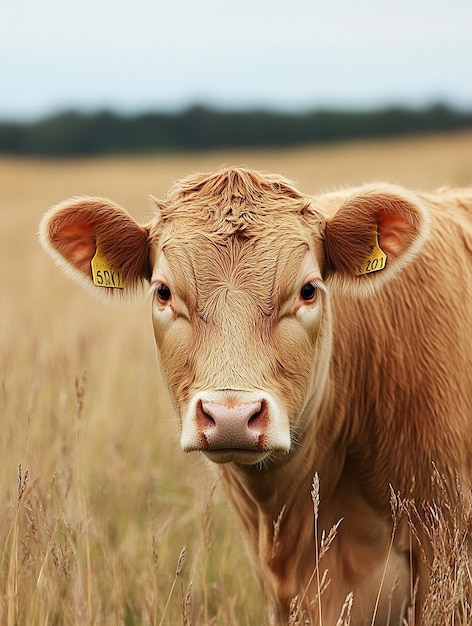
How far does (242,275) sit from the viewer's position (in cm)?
311

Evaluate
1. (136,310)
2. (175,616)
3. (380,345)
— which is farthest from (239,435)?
(136,310)

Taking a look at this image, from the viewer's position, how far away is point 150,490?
569 cm

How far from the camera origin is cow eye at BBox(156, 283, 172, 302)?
328 cm

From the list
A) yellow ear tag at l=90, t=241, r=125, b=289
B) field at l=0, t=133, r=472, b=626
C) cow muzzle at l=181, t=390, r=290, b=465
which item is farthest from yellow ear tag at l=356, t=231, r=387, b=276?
yellow ear tag at l=90, t=241, r=125, b=289

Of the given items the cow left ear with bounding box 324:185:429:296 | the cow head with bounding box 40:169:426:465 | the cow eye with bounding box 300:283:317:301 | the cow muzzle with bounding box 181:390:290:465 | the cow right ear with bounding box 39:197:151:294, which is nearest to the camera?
the cow muzzle with bounding box 181:390:290:465

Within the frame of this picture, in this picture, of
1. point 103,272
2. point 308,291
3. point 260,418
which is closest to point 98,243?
point 103,272

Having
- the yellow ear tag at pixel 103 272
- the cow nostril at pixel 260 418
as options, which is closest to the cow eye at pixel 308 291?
the cow nostril at pixel 260 418

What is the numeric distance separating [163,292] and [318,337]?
621 millimetres

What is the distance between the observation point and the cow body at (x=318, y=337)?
310 cm

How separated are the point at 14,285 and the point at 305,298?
12.3 m

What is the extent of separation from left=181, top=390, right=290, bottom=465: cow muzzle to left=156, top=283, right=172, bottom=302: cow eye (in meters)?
0.60

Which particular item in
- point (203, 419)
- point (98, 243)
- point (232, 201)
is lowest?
point (203, 419)

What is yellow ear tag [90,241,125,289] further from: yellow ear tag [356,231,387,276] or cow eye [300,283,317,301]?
yellow ear tag [356,231,387,276]

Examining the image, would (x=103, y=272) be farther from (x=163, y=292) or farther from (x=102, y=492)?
(x=102, y=492)
